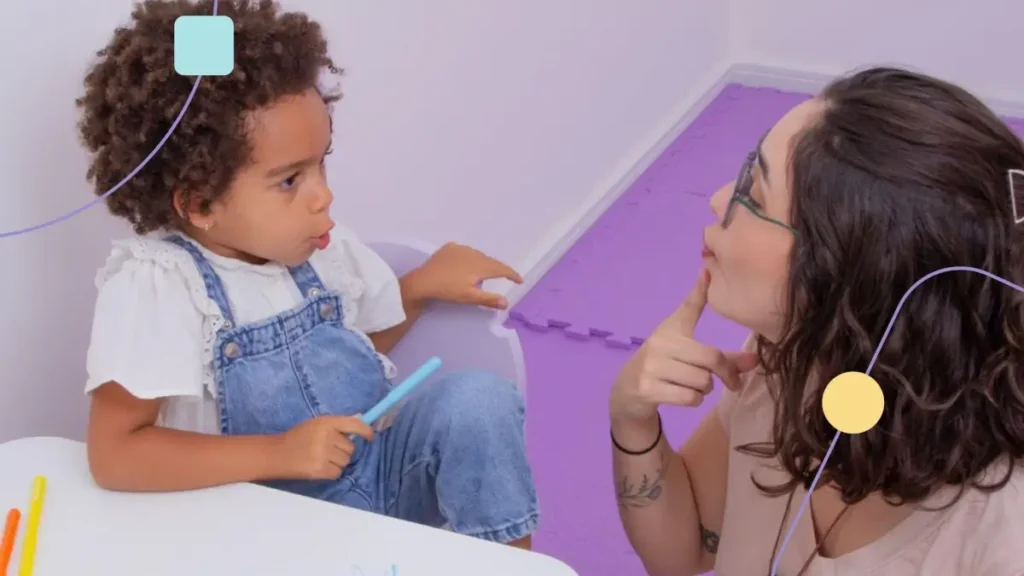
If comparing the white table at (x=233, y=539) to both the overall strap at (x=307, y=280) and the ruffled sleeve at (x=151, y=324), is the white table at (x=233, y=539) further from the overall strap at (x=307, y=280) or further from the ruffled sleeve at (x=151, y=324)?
the overall strap at (x=307, y=280)

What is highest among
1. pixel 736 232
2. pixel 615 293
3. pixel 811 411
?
pixel 736 232

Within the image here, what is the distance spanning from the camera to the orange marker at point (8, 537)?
2.28 ft

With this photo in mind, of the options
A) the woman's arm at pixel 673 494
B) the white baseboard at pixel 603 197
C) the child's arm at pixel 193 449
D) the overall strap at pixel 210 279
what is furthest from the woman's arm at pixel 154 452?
the white baseboard at pixel 603 197

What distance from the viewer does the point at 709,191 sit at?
7.64 ft

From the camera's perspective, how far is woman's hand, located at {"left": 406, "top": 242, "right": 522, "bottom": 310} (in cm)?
109

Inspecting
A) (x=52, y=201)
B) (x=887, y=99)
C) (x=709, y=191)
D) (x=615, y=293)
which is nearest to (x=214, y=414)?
(x=52, y=201)

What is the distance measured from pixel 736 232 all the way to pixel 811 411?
0.47ft

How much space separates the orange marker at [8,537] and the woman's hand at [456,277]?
468 millimetres

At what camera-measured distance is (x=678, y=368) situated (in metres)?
0.93

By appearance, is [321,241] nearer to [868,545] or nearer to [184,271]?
[184,271]

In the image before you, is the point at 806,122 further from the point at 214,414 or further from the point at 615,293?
the point at 615,293

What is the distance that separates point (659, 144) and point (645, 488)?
5.13 feet

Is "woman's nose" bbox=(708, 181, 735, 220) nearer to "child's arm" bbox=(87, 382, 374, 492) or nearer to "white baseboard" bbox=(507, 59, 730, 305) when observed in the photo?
"child's arm" bbox=(87, 382, 374, 492)

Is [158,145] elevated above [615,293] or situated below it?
above
